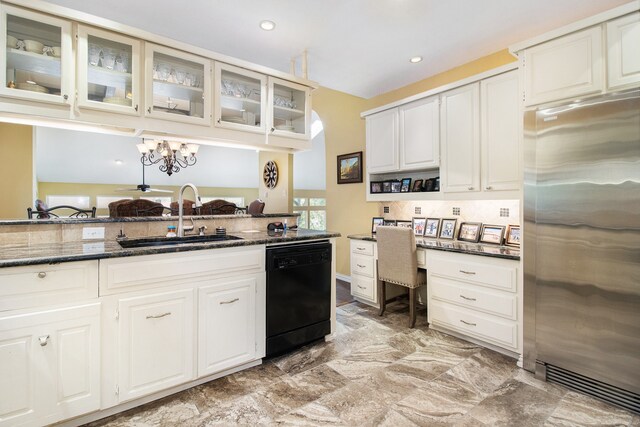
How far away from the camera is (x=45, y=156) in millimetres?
5980

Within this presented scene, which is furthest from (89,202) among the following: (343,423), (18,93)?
(343,423)

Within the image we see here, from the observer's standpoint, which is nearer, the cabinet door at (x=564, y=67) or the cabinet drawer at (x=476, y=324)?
the cabinet door at (x=564, y=67)

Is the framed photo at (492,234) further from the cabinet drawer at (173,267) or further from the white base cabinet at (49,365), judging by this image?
the white base cabinet at (49,365)

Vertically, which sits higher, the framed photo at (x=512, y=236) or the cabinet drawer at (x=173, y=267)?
the framed photo at (x=512, y=236)

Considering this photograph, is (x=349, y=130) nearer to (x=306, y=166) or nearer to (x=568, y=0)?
(x=568, y=0)

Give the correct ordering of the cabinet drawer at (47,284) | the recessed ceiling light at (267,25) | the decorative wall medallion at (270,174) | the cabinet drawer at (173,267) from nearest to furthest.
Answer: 1. the cabinet drawer at (47,284)
2. the cabinet drawer at (173,267)
3. the recessed ceiling light at (267,25)
4. the decorative wall medallion at (270,174)

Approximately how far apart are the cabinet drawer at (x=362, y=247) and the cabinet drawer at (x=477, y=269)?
2.46 feet

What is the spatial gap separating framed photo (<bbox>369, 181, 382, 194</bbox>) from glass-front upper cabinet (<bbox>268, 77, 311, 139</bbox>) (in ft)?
4.35

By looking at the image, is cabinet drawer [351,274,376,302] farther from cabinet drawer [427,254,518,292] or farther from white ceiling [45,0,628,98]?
white ceiling [45,0,628,98]

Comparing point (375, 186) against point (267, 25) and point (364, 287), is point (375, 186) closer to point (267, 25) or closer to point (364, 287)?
point (364, 287)

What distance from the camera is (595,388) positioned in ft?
6.28

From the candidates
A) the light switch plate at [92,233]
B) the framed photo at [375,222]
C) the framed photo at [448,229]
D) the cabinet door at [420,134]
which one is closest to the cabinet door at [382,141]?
the cabinet door at [420,134]

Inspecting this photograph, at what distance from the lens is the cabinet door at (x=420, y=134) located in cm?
319

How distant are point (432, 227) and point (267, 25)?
2.64m
